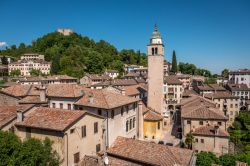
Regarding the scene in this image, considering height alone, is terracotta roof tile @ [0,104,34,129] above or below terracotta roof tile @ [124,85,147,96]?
below

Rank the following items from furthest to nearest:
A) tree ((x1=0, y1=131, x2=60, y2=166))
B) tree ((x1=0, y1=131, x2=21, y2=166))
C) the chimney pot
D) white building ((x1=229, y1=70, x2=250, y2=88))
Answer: white building ((x1=229, y1=70, x2=250, y2=88)) < the chimney pot < tree ((x1=0, y1=131, x2=60, y2=166)) < tree ((x1=0, y1=131, x2=21, y2=166))

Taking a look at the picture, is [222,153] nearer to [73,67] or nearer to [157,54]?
[157,54]

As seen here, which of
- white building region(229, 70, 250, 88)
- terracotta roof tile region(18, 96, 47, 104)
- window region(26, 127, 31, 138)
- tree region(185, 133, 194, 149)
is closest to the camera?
window region(26, 127, 31, 138)

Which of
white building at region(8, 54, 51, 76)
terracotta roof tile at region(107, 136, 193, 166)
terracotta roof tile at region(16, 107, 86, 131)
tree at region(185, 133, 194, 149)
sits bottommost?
tree at region(185, 133, 194, 149)

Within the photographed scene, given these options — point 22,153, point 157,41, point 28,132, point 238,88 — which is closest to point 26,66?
point 157,41

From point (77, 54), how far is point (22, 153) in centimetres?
10593

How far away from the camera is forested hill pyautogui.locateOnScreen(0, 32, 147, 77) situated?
113 meters

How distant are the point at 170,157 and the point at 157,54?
24.0m

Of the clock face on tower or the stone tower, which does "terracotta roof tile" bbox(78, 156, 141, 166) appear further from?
the clock face on tower

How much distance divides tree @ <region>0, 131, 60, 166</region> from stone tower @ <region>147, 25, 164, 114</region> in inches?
1070

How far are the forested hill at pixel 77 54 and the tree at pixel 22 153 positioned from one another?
8693 cm

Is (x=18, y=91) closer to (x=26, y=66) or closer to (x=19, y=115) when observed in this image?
(x=19, y=115)

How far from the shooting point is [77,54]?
4705 inches

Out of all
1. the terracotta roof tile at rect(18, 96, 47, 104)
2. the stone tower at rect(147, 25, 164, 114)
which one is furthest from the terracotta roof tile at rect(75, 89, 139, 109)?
the stone tower at rect(147, 25, 164, 114)
